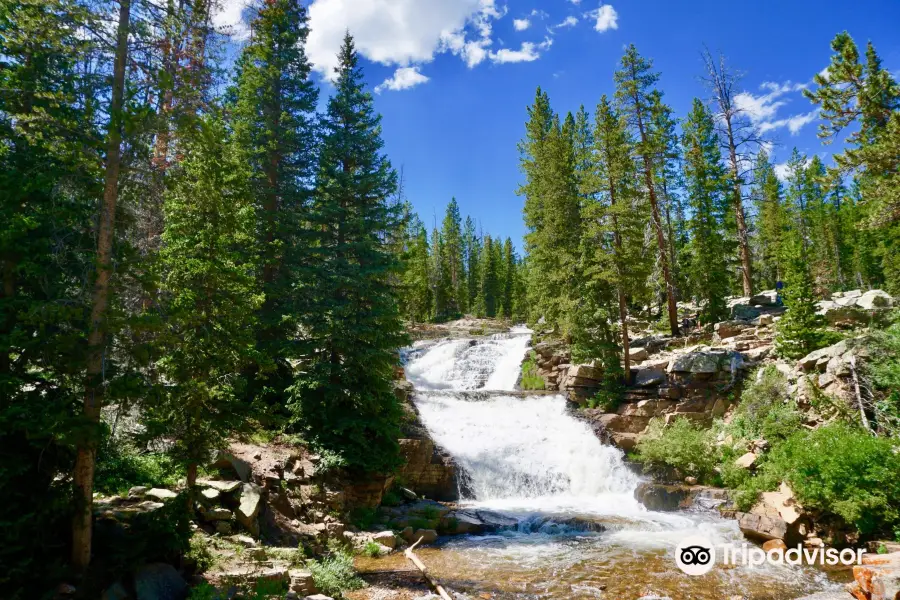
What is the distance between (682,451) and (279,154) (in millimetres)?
19359

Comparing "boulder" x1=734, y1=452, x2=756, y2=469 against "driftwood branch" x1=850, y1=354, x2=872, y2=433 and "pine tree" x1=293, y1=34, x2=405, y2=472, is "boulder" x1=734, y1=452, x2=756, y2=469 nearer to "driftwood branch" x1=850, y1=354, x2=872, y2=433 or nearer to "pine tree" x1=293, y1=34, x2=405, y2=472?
"driftwood branch" x1=850, y1=354, x2=872, y2=433

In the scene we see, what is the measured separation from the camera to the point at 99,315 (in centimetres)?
655

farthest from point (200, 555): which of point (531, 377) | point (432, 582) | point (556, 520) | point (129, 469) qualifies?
point (531, 377)

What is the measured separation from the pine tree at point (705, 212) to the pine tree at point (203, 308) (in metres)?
25.5

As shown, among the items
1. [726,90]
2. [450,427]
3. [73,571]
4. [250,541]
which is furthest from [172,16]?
[726,90]

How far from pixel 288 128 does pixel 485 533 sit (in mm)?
17099

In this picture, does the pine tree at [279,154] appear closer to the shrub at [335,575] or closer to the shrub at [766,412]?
the shrub at [335,575]

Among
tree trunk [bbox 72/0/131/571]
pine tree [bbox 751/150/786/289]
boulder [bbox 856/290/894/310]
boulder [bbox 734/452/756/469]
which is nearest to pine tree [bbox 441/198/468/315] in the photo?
pine tree [bbox 751/150/786/289]

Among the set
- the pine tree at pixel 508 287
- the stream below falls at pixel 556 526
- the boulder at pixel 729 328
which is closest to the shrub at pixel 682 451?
the stream below falls at pixel 556 526

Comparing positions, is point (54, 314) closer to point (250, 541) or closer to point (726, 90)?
point (250, 541)

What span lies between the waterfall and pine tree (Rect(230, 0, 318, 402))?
7.49 m

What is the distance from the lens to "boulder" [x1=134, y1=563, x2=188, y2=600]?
6363 mm

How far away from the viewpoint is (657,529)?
43.8 ft

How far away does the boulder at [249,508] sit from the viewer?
9.69 meters
